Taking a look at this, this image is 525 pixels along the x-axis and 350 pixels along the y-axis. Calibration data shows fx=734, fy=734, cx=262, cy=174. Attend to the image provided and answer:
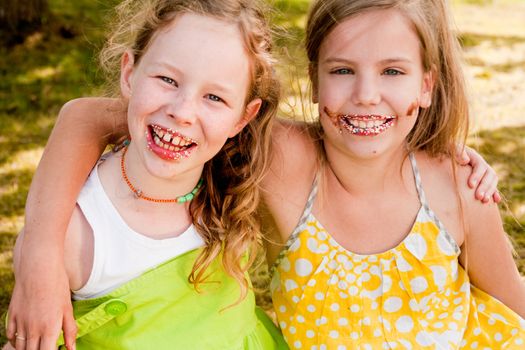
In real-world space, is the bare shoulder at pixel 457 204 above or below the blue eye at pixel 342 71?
below

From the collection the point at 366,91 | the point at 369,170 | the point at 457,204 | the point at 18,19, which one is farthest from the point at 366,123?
the point at 18,19

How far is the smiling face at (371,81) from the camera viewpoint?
2117mm

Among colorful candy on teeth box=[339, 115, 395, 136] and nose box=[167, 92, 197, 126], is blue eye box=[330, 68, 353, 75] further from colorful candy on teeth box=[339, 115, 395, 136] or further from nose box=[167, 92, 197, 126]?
nose box=[167, 92, 197, 126]

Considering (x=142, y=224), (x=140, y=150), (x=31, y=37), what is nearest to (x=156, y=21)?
(x=140, y=150)

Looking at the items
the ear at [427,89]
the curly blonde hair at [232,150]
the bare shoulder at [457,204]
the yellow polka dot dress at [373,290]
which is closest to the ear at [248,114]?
the curly blonde hair at [232,150]

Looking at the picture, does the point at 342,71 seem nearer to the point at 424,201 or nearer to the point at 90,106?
the point at 424,201

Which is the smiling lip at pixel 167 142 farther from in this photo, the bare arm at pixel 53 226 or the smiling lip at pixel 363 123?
the smiling lip at pixel 363 123

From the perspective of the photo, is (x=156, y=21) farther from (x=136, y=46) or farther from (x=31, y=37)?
(x=31, y=37)

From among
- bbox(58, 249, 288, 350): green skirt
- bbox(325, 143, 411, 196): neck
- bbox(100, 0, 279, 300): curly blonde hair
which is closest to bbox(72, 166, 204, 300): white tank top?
bbox(58, 249, 288, 350): green skirt

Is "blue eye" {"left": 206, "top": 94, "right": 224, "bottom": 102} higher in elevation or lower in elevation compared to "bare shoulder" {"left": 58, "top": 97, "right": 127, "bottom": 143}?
higher

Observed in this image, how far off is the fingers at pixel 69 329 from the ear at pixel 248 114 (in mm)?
662

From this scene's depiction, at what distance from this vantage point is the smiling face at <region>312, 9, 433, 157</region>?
212cm

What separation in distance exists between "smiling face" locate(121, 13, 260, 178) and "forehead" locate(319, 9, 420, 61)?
0.34 meters

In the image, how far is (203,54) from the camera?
6.25ft
